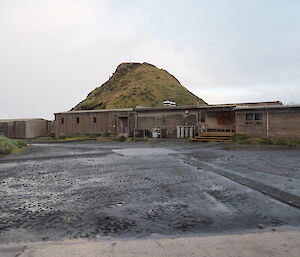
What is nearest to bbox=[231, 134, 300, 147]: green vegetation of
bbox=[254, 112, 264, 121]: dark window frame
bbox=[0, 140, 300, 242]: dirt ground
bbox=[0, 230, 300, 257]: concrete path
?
Result: bbox=[254, 112, 264, 121]: dark window frame

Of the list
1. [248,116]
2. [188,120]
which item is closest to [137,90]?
[188,120]

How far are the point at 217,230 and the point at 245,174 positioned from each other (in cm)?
550

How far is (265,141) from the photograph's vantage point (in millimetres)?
23125

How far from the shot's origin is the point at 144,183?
802cm

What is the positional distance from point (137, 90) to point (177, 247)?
64762 mm

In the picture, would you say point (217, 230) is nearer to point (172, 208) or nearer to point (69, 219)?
point (172, 208)

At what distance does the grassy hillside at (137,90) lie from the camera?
63.4 metres

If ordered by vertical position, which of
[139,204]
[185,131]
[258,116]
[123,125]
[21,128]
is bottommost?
[139,204]

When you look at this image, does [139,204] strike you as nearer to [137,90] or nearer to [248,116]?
[248,116]

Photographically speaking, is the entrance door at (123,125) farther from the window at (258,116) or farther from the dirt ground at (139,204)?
the dirt ground at (139,204)

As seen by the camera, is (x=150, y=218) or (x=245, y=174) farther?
(x=245, y=174)

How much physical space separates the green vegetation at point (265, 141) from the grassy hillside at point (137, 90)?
108ft

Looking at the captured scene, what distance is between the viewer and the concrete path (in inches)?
133

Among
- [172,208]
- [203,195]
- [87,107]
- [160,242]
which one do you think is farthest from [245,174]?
[87,107]
